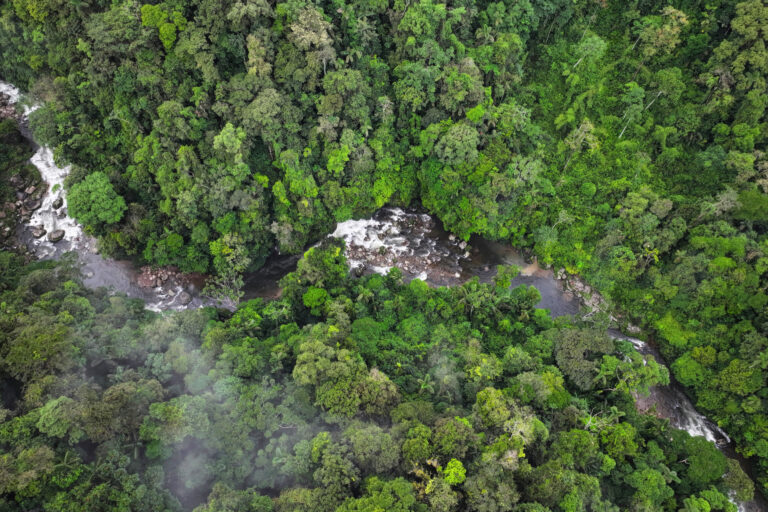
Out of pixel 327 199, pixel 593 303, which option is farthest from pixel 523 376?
pixel 327 199

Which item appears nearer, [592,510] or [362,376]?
[592,510]

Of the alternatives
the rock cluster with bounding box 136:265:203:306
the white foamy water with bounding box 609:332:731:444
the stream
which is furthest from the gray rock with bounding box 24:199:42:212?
the white foamy water with bounding box 609:332:731:444

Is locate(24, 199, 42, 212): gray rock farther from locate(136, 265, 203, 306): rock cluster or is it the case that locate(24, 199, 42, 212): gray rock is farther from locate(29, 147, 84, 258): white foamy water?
locate(136, 265, 203, 306): rock cluster

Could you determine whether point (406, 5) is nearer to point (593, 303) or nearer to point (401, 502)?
point (593, 303)

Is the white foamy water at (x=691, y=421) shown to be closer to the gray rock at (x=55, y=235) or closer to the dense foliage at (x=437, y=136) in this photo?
the dense foliage at (x=437, y=136)

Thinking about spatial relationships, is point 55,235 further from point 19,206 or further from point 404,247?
point 404,247
